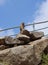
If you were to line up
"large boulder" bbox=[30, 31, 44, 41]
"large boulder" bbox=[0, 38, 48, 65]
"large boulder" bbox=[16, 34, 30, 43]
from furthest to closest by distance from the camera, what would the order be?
"large boulder" bbox=[30, 31, 44, 41], "large boulder" bbox=[16, 34, 30, 43], "large boulder" bbox=[0, 38, 48, 65]

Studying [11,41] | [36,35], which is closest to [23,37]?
[11,41]

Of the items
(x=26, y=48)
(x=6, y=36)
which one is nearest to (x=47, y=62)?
(x=26, y=48)

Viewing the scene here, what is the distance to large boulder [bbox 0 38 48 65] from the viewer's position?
12.6 meters

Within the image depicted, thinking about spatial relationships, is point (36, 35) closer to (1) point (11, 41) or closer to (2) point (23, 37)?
(2) point (23, 37)

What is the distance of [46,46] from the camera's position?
1408cm

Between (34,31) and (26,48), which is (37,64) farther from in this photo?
(34,31)

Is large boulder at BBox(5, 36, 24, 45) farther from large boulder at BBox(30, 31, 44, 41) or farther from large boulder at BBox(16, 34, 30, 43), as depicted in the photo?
large boulder at BBox(30, 31, 44, 41)

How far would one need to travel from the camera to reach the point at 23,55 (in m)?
12.9

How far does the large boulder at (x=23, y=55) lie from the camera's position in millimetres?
12641

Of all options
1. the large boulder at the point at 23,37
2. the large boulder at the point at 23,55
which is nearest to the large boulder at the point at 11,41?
the large boulder at the point at 23,37

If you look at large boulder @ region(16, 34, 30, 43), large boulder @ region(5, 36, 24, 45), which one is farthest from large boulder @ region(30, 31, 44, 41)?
large boulder @ region(5, 36, 24, 45)

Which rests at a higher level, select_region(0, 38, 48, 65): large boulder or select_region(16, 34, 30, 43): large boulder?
select_region(16, 34, 30, 43): large boulder

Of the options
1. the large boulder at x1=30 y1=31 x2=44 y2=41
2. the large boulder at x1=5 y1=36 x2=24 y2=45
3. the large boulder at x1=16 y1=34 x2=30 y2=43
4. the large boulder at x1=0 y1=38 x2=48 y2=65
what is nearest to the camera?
the large boulder at x1=0 y1=38 x2=48 y2=65

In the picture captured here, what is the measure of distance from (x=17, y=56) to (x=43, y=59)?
1423 mm
